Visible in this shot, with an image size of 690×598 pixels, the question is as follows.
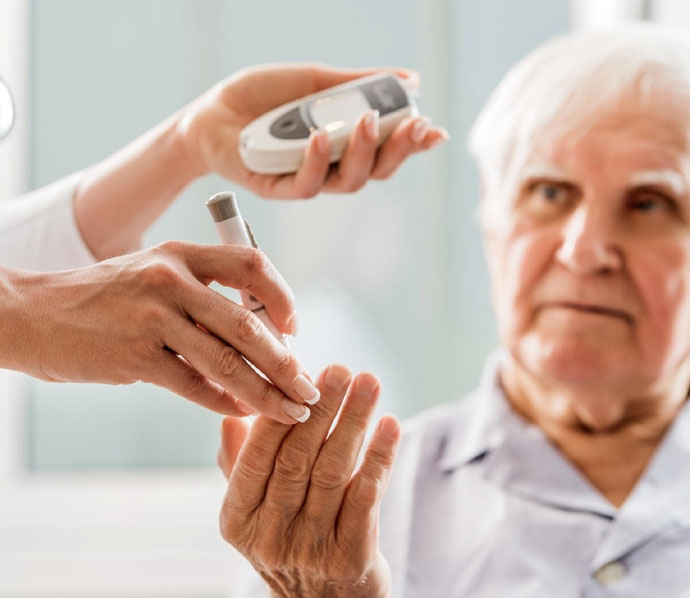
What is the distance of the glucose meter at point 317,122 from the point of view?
0.79m

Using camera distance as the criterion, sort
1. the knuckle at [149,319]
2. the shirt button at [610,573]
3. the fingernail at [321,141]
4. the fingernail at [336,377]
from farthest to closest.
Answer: the shirt button at [610,573]
the fingernail at [321,141]
the fingernail at [336,377]
the knuckle at [149,319]

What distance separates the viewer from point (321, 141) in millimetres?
761

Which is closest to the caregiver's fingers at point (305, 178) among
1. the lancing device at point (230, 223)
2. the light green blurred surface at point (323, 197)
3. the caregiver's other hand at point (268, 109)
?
the caregiver's other hand at point (268, 109)

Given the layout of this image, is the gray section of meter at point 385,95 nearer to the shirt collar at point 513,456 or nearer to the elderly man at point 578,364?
the elderly man at point 578,364

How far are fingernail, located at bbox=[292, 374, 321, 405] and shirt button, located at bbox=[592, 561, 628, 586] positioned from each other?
0.52 meters

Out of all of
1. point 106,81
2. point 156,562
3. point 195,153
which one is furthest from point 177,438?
point 195,153

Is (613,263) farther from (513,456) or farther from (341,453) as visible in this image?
(341,453)

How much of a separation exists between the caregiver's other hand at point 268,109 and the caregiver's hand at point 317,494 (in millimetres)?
211

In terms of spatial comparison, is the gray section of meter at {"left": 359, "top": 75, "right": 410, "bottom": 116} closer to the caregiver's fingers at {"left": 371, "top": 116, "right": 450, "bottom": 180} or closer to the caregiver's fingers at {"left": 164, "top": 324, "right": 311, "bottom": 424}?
the caregiver's fingers at {"left": 371, "top": 116, "right": 450, "bottom": 180}

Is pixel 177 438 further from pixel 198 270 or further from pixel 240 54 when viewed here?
pixel 198 270

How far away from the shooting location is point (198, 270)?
570 mm

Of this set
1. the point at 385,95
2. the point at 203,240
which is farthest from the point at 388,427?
the point at 203,240

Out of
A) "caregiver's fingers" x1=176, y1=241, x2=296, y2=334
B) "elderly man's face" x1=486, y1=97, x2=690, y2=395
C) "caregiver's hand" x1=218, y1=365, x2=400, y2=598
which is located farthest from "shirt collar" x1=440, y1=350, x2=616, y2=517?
"caregiver's fingers" x1=176, y1=241, x2=296, y2=334

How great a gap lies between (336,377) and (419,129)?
0.25 meters
